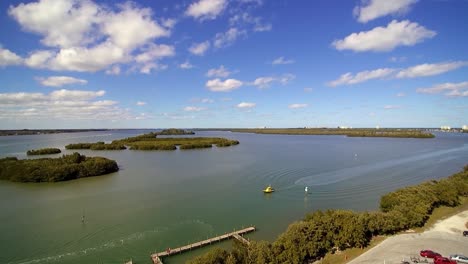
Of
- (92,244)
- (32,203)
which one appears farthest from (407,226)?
(32,203)

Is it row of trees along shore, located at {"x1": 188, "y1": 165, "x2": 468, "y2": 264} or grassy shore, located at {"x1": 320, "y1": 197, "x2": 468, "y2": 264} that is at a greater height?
row of trees along shore, located at {"x1": 188, "y1": 165, "x2": 468, "y2": 264}

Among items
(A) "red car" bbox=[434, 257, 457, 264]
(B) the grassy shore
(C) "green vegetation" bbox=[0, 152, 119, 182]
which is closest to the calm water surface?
(C) "green vegetation" bbox=[0, 152, 119, 182]

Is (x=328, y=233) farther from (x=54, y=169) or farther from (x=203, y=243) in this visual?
(x=54, y=169)

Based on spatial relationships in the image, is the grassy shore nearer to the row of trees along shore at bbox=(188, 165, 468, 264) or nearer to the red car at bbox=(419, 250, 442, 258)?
the row of trees along shore at bbox=(188, 165, 468, 264)

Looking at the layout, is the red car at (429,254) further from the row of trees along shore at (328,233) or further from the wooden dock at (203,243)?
the wooden dock at (203,243)

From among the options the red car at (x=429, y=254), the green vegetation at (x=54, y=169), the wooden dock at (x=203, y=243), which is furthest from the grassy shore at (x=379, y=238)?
the green vegetation at (x=54, y=169)

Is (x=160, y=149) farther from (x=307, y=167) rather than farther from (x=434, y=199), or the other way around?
(x=434, y=199)

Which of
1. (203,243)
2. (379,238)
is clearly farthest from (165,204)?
(379,238)
